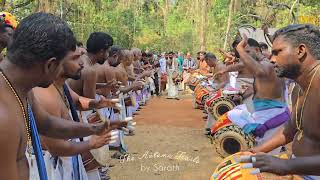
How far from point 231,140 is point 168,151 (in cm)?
175

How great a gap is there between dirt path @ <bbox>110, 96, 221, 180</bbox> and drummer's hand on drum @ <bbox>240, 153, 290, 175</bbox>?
3.84m

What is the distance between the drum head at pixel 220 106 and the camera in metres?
8.69

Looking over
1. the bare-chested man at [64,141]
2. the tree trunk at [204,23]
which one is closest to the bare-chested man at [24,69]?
the bare-chested man at [64,141]

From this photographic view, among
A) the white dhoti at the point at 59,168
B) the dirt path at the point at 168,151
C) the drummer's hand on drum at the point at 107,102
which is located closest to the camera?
the white dhoti at the point at 59,168

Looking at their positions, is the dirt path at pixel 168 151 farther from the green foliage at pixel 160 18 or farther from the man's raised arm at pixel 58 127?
the green foliage at pixel 160 18

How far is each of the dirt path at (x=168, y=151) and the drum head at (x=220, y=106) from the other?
662mm

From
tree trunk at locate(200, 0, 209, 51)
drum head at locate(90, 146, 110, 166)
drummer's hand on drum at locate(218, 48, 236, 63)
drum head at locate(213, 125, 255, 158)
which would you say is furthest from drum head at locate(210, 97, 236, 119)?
tree trunk at locate(200, 0, 209, 51)

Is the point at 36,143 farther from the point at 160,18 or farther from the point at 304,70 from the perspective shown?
the point at 160,18

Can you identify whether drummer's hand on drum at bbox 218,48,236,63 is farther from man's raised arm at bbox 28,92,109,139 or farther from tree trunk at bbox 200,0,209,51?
tree trunk at bbox 200,0,209,51

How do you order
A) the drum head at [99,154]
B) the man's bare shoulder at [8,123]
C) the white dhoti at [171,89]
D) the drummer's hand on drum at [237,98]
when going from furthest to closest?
the white dhoti at [171,89] → the drummer's hand on drum at [237,98] → the drum head at [99,154] → the man's bare shoulder at [8,123]

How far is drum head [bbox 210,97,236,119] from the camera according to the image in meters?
8.69

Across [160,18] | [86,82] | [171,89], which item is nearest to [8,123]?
[86,82]

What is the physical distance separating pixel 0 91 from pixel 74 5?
50.2 ft

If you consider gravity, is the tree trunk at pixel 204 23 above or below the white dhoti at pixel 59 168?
below
